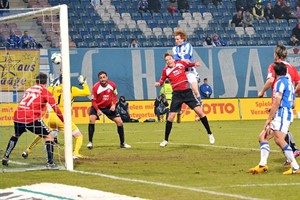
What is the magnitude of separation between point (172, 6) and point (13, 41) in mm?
21996

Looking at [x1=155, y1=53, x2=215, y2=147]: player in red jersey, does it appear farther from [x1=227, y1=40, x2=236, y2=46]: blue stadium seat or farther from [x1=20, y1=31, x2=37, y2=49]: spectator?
[x1=227, y1=40, x2=236, y2=46]: blue stadium seat

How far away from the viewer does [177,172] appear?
14.3 m

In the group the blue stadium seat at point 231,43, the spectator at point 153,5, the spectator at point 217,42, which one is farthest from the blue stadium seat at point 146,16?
the blue stadium seat at point 231,43

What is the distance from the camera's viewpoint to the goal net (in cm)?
1473

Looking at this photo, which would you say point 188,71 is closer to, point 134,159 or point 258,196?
point 134,159

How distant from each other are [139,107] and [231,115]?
12.7 ft

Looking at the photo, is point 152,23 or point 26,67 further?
point 152,23

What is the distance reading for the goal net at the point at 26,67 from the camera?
14.7m

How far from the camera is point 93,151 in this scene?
1925 centimetres

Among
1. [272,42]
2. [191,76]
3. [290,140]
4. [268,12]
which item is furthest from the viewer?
[268,12]

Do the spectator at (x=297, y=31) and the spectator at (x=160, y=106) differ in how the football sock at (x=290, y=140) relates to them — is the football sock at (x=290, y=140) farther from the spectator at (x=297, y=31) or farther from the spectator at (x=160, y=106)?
the spectator at (x=297, y=31)

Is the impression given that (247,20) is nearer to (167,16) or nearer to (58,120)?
(167,16)

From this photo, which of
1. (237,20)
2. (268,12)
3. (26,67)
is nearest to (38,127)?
(26,67)

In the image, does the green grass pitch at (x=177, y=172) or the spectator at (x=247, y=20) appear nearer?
the green grass pitch at (x=177, y=172)
